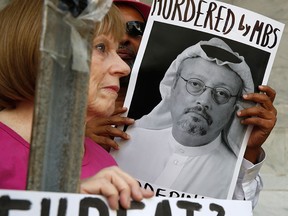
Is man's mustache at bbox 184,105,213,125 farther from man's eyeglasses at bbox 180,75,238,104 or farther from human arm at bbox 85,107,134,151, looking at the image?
human arm at bbox 85,107,134,151

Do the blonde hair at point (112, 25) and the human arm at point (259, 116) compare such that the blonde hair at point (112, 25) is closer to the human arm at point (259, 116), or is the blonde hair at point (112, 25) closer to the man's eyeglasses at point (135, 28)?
the man's eyeglasses at point (135, 28)

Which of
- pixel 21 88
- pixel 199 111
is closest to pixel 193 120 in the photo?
pixel 199 111

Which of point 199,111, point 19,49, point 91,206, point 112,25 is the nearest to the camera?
point 91,206

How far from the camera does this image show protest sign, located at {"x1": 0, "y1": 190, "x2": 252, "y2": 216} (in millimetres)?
Result: 1207

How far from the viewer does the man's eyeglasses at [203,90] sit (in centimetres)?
189

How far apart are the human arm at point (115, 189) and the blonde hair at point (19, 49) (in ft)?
0.98

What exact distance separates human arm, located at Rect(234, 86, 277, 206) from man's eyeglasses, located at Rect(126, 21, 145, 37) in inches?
12.2

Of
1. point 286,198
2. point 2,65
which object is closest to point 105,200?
point 2,65

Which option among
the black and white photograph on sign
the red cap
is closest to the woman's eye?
the black and white photograph on sign

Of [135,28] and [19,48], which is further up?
[135,28]

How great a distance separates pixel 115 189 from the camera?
127cm

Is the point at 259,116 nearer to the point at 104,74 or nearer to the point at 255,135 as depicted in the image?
the point at 255,135

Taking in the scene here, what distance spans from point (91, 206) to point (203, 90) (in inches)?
27.8

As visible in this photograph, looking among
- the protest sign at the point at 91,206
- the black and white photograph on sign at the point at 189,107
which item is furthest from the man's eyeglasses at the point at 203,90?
the protest sign at the point at 91,206
